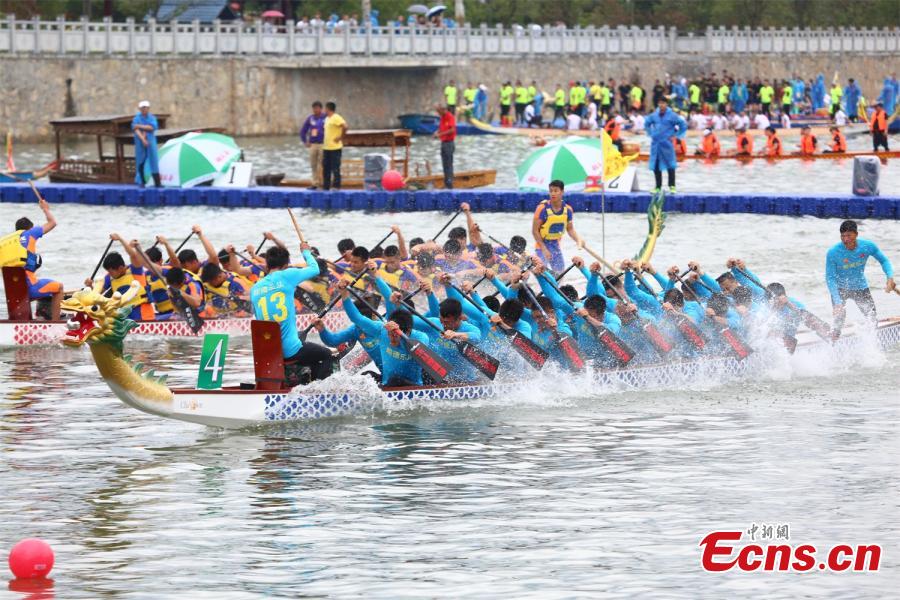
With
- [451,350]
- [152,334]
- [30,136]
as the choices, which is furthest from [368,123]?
[451,350]

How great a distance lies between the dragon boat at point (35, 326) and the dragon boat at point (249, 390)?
13.0 feet

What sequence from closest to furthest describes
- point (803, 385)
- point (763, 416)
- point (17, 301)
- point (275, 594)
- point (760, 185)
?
point (275, 594)
point (763, 416)
point (803, 385)
point (17, 301)
point (760, 185)

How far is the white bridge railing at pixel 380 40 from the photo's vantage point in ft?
164

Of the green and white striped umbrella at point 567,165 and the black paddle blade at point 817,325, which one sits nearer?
the black paddle blade at point 817,325

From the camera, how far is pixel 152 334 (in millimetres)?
19312

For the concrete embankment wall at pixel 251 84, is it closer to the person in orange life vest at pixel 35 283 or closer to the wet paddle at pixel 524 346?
the person in orange life vest at pixel 35 283

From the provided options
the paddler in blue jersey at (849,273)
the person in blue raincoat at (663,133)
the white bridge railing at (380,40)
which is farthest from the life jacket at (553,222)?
the white bridge railing at (380,40)

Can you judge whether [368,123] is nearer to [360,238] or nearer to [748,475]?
[360,238]

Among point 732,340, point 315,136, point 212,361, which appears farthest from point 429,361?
point 315,136

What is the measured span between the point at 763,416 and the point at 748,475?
229cm

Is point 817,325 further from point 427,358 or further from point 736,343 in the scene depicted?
point 427,358

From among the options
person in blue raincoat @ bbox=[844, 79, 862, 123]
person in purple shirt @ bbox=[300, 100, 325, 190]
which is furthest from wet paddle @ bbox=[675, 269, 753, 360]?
person in blue raincoat @ bbox=[844, 79, 862, 123]

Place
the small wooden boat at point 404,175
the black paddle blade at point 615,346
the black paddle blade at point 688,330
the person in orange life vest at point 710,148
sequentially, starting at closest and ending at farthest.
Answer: the black paddle blade at point 615,346 → the black paddle blade at point 688,330 → the small wooden boat at point 404,175 → the person in orange life vest at point 710,148

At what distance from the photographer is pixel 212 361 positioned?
1396 cm
